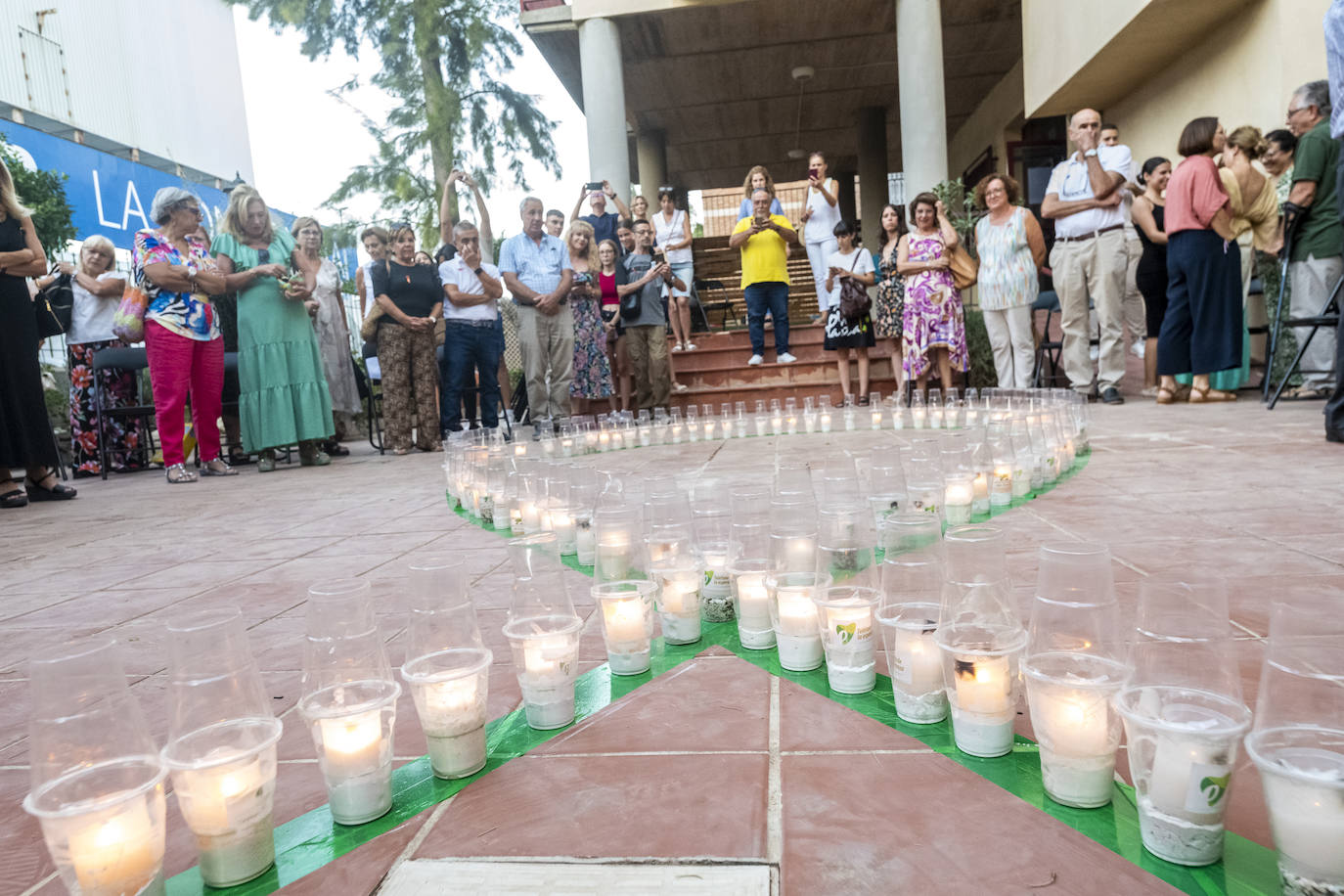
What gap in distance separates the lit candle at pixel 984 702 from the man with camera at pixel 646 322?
21.4ft

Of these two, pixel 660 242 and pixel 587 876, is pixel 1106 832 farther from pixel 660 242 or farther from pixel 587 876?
pixel 660 242

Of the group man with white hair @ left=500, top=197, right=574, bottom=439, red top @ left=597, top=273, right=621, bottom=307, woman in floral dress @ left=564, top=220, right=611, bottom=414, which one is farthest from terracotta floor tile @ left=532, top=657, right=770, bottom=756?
red top @ left=597, top=273, right=621, bottom=307

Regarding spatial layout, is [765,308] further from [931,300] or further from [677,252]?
[931,300]

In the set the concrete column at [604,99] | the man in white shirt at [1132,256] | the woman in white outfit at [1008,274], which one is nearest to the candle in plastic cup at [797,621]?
the woman in white outfit at [1008,274]

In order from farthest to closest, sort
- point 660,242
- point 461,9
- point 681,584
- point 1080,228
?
point 461,9 < point 660,242 < point 1080,228 < point 681,584

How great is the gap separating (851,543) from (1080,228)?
6.17 meters

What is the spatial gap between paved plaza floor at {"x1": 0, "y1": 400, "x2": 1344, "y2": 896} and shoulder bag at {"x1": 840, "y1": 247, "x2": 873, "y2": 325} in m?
3.40

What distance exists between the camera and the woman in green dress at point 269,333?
6.05 meters

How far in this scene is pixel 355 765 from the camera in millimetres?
1303

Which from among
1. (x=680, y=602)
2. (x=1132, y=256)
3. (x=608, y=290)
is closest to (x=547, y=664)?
(x=680, y=602)

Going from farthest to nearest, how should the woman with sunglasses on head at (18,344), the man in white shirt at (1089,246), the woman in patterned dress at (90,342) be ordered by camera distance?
the woman in patterned dress at (90,342) < the man in white shirt at (1089,246) < the woman with sunglasses on head at (18,344)

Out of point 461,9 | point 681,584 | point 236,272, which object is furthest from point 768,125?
point 681,584

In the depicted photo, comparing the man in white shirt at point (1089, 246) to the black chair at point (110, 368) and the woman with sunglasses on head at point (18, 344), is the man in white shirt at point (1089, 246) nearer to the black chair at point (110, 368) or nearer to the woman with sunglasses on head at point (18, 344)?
the woman with sunglasses on head at point (18, 344)

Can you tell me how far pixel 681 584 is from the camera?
2.02m
